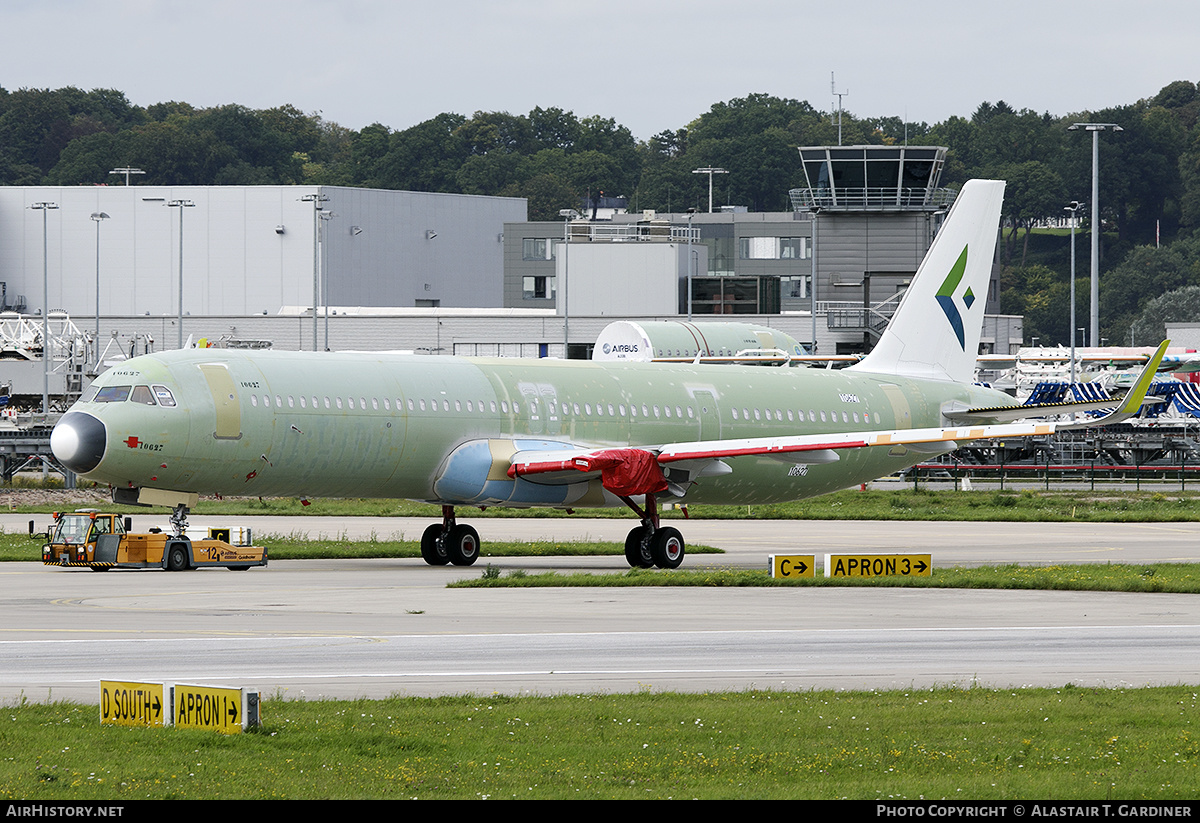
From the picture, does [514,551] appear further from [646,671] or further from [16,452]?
[16,452]

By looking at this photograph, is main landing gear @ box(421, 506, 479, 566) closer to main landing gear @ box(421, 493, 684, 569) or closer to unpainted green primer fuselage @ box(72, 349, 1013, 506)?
main landing gear @ box(421, 493, 684, 569)

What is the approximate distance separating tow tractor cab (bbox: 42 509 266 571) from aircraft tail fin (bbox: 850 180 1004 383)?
21.6 metres

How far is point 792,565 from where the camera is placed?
36.8 meters

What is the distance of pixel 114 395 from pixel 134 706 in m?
20.5

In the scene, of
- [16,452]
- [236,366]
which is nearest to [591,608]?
[236,366]

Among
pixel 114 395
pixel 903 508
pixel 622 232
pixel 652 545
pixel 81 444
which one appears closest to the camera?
pixel 81 444

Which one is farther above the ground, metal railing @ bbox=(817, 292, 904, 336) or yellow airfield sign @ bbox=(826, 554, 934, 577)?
metal railing @ bbox=(817, 292, 904, 336)

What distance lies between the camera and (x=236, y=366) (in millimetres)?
38250

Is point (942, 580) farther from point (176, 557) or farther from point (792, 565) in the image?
point (176, 557)

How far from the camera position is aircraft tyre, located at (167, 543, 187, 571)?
39.2 m

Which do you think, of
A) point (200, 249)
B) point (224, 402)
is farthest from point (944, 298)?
point (200, 249)

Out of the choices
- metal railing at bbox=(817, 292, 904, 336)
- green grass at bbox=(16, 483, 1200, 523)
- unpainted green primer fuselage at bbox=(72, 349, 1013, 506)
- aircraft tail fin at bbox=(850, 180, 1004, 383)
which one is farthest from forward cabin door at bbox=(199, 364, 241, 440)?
metal railing at bbox=(817, 292, 904, 336)

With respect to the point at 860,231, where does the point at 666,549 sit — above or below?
below

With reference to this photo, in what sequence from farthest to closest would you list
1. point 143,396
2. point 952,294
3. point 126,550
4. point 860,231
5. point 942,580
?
point 860,231 < point 952,294 < point 126,550 < point 143,396 < point 942,580
